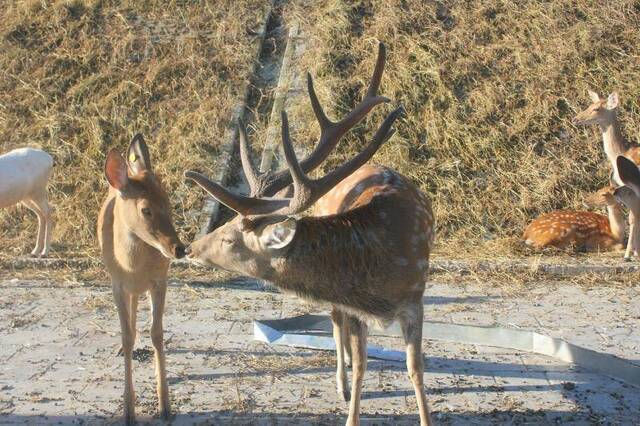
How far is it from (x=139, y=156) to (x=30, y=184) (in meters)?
4.15

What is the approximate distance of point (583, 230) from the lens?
9836 mm

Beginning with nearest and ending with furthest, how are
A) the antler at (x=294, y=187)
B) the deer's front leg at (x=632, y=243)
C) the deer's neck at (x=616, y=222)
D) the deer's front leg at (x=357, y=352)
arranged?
the antler at (x=294, y=187) → the deer's front leg at (x=357, y=352) → the deer's front leg at (x=632, y=243) → the deer's neck at (x=616, y=222)

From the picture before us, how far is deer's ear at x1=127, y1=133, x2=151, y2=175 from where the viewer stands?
5977mm

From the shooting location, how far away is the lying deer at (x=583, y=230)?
9742 mm

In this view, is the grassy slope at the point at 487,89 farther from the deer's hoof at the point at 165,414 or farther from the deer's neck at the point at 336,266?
the deer's hoof at the point at 165,414

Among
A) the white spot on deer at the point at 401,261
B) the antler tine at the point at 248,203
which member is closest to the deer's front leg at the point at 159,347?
the antler tine at the point at 248,203

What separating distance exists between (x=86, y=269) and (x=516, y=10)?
24.0 feet

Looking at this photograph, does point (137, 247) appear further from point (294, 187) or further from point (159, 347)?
point (294, 187)

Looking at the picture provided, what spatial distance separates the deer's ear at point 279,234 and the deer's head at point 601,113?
6.84 metres

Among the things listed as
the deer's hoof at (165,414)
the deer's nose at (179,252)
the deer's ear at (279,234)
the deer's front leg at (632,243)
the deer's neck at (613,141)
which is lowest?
the deer's hoof at (165,414)

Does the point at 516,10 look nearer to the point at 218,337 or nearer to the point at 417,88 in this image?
the point at 417,88

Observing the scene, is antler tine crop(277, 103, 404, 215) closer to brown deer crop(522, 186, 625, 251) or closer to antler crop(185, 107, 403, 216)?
antler crop(185, 107, 403, 216)

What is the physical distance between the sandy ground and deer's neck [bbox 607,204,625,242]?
4.57 ft

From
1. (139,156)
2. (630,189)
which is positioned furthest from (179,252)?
(630,189)
